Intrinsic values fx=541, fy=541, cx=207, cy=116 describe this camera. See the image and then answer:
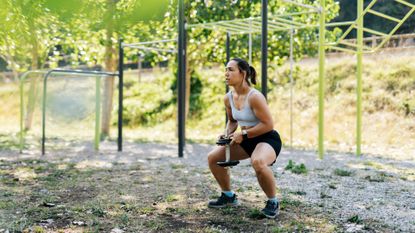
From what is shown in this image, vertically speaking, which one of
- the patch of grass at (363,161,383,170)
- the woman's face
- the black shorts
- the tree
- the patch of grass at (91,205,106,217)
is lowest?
the patch of grass at (91,205,106,217)

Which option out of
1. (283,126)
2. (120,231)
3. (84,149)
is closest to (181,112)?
(84,149)

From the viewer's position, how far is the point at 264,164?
3.56 meters

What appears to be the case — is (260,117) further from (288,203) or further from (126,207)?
(126,207)

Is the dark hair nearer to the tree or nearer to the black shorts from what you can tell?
the black shorts

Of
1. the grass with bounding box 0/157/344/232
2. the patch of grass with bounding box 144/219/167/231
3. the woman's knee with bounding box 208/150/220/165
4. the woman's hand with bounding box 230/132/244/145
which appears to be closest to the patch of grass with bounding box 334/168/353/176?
the grass with bounding box 0/157/344/232

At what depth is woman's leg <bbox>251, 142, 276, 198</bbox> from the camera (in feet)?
11.6

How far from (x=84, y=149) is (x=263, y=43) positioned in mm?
4568

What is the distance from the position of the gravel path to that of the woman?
23.1 inches

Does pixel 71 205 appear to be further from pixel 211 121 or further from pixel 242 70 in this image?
pixel 211 121

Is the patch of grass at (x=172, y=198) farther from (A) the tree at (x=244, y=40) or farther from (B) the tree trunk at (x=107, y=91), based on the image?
(B) the tree trunk at (x=107, y=91)

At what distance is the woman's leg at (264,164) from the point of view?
3549 mm

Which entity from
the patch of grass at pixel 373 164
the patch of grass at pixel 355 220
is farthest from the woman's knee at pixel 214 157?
the patch of grass at pixel 373 164

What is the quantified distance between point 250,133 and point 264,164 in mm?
257

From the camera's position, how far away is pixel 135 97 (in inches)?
728
